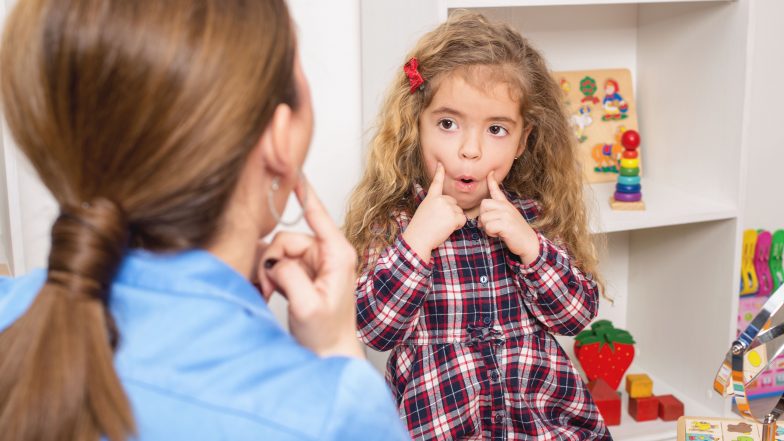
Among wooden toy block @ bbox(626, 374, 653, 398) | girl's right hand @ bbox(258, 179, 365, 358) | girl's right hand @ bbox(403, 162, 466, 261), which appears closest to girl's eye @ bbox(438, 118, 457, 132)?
girl's right hand @ bbox(403, 162, 466, 261)

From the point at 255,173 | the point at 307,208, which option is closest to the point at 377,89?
the point at 307,208

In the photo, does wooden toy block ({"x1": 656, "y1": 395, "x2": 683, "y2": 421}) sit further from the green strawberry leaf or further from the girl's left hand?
the girl's left hand

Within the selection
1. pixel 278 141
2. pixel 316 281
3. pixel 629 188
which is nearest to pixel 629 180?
pixel 629 188

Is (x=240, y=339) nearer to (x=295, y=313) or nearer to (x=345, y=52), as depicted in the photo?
(x=295, y=313)

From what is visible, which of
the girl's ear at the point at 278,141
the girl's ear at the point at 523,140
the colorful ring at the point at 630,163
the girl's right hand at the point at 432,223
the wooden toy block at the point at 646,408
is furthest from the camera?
the wooden toy block at the point at 646,408

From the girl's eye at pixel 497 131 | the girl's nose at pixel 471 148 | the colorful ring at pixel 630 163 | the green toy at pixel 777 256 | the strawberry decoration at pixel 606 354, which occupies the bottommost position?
the strawberry decoration at pixel 606 354

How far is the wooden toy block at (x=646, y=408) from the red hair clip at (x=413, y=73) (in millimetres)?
920

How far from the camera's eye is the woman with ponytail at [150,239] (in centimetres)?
62

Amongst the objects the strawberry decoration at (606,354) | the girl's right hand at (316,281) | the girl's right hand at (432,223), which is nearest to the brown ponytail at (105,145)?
the girl's right hand at (316,281)

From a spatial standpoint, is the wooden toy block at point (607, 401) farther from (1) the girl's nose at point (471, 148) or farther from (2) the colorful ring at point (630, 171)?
(1) the girl's nose at point (471, 148)

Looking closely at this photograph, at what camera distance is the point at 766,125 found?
2168 mm

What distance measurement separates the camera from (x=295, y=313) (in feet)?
2.59

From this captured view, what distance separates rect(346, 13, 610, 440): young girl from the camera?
4.27ft

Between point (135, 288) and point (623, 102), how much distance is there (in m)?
1.51
